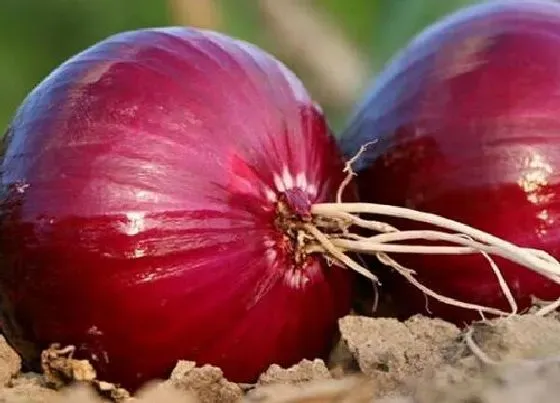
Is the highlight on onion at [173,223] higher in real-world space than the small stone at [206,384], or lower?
higher

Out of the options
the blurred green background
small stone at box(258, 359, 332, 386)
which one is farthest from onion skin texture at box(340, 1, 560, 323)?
the blurred green background

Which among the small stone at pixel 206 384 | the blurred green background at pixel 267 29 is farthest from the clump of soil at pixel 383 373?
the blurred green background at pixel 267 29

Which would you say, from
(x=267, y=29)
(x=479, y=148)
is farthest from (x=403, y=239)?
(x=267, y=29)

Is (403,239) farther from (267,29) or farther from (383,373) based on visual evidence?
(267,29)

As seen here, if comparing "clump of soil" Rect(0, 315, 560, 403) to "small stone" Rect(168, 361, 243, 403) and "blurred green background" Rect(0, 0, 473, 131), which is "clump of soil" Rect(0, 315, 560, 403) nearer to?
"small stone" Rect(168, 361, 243, 403)

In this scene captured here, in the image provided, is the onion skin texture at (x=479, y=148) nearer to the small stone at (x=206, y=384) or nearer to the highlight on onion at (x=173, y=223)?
the highlight on onion at (x=173, y=223)

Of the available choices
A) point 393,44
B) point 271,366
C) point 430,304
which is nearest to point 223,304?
point 271,366
